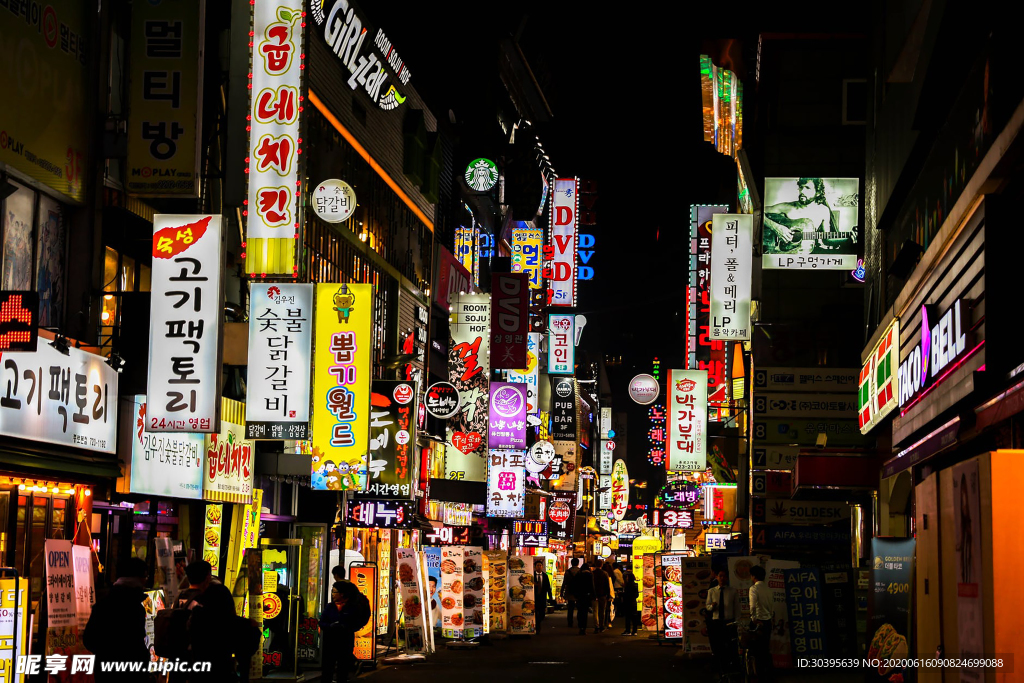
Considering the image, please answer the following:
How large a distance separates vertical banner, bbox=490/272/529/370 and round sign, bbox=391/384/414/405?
13.4 meters

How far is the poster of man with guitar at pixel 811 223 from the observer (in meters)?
25.6

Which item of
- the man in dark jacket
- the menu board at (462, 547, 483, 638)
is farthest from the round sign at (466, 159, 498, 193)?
the man in dark jacket

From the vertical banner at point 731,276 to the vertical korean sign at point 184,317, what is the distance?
61.2 feet

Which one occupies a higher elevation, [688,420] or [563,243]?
[563,243]

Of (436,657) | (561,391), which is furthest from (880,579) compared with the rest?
(561,391)

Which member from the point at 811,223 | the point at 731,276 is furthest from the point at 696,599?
the point at 731,276

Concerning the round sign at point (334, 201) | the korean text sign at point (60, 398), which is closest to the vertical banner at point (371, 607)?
the korean text sign at point (60, 398)

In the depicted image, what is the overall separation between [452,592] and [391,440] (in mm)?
3834

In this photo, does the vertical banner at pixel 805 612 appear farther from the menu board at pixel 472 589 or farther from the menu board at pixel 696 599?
the menu board at pixel 472 589

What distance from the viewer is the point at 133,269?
19.0m

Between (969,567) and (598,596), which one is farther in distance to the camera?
(598,596)

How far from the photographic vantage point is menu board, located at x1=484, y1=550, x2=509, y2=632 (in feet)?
94.3

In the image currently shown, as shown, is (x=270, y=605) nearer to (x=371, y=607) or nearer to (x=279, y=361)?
(x=371, y=607)

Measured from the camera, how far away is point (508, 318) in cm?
3966
